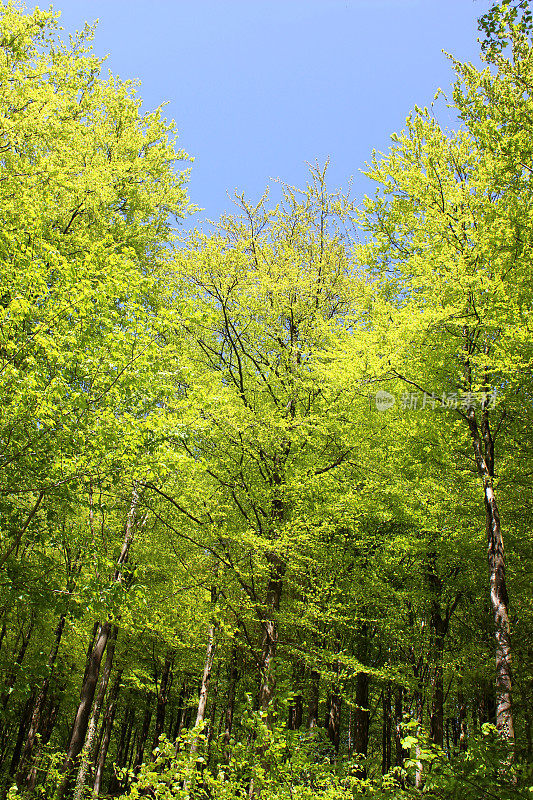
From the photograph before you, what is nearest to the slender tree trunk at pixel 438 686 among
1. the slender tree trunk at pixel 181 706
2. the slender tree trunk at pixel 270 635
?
the slender tree trunk at pixel 270 635

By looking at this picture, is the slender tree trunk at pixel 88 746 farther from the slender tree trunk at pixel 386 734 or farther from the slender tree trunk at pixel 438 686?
the slender tree trunk at pixel 386 734

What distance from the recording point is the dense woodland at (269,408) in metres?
5.89

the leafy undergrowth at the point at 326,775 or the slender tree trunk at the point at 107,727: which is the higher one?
the leafy undergrowth at the point at 326,775

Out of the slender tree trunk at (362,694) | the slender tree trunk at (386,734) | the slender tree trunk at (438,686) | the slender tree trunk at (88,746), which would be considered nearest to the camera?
the slender tree trunk at (88,746)

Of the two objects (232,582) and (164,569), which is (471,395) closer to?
(232,582)

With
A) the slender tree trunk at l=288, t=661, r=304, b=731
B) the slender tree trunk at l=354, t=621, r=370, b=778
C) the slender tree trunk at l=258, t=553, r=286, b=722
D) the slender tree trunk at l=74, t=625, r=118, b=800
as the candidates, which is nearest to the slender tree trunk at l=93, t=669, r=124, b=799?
the slender tree trunk at l=74, t=625, r=118, b=800

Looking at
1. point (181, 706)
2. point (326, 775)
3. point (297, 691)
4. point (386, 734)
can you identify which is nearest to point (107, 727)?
point (181, 706)

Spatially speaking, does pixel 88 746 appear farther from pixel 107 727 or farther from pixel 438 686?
pixel 438 686

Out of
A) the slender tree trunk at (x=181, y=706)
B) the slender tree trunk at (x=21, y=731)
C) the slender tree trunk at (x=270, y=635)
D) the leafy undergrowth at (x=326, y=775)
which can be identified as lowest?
the slender tree trunk at (x=21, y=731)

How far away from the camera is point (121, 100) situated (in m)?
12.2

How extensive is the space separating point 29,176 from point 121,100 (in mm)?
5014

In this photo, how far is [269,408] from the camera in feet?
32.7

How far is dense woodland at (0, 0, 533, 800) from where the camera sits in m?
5.89

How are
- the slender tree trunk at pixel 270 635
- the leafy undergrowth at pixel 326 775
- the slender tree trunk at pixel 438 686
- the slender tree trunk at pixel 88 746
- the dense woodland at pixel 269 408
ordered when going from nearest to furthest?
the leafy undergrowth at pixel 326 775
the dense woodland at pixel 269 408
the slender tree trunk at pixel 270 635
the slender tree trunk at pixel 88 746
the slender tree trunk at pixel 438 686
